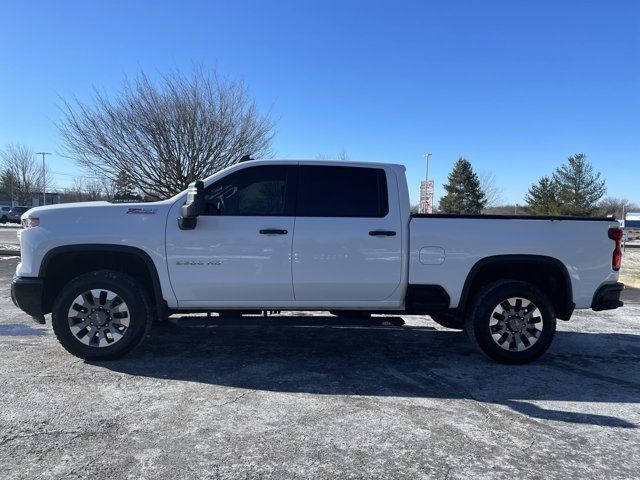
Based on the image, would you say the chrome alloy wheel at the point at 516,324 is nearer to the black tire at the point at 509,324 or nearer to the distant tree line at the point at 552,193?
the black tire at the point at 509,324

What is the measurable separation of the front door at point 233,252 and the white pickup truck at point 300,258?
0.01 metres

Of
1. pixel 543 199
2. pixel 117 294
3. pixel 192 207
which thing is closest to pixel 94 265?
pixel 117 294

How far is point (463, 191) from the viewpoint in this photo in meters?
53.0

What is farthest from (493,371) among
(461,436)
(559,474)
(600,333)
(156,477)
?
(156,477)

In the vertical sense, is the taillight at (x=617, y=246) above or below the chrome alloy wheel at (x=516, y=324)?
above

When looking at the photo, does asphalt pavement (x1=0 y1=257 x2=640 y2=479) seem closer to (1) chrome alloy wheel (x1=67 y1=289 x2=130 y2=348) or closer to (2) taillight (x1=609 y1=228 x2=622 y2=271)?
(1) chrome alloy wheel (x1=67 y1=289 x2=130 y2=348)

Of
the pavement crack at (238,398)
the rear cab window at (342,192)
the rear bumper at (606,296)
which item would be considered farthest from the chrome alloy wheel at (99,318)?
the rear bumper at (606,296)

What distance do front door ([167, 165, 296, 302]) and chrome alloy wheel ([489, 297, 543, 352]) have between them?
7.16ft

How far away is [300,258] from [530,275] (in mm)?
2571

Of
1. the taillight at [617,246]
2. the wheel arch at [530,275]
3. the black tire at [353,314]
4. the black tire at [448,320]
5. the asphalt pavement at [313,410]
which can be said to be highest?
the taillight at [617,246]

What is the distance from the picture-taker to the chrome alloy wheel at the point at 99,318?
4.74 metres

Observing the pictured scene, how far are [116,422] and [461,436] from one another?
2.50 meters

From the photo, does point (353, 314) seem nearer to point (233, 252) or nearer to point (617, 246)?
point (233, 252)

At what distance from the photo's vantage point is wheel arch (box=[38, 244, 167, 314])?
15.5 feet
